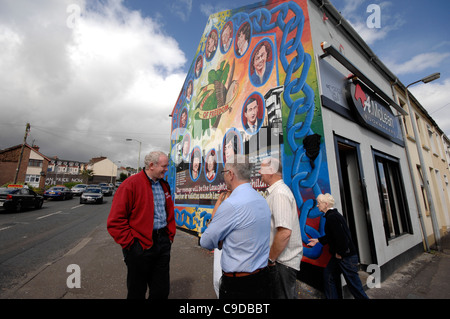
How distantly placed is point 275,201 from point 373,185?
373 cm

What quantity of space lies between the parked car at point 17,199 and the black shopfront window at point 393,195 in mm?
17879

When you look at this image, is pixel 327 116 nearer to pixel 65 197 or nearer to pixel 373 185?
pixel 373 185

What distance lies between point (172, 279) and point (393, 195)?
6.60 m

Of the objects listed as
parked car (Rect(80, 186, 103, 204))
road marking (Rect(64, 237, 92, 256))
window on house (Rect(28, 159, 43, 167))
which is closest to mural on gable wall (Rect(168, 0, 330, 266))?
road marking (Rect(64, 237, 92, 256))

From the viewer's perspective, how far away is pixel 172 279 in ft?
12.1

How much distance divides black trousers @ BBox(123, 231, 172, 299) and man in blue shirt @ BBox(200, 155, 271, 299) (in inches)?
36.1

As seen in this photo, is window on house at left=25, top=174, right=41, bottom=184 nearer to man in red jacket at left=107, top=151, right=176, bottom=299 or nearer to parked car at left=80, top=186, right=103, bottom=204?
parked car at left=80, top=186, right=103, bottom=204

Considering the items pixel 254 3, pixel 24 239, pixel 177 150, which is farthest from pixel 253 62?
pixel 24 239

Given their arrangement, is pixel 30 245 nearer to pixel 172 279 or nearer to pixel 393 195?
pixel 172 279

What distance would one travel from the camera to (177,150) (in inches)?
392

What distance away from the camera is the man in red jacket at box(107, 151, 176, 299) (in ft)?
6.61

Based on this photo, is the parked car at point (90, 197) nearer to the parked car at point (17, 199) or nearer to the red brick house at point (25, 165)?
the parked car at point (17, 199)

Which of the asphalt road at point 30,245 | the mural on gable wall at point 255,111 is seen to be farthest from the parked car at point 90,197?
the mural on gable wall at point 255,111

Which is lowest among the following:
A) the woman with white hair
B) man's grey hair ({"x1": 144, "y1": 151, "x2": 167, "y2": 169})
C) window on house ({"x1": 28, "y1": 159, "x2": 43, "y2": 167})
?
the woman with white hair
